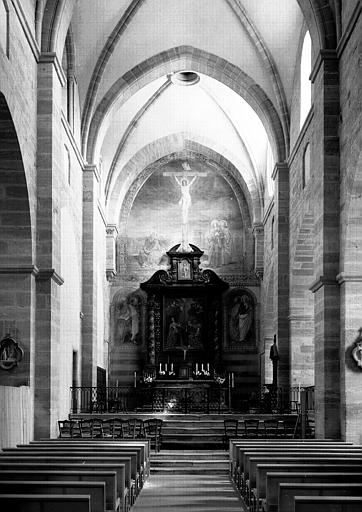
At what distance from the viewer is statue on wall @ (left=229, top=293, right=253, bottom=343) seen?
34875 millimetres

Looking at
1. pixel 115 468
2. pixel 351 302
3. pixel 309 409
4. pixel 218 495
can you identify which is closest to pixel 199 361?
pixel 309 409

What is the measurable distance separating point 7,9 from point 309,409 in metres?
12.1

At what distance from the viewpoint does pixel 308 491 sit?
28.4 feet

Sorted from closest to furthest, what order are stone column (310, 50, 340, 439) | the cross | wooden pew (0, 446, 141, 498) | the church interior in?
1. wooden pew (0, 446, 141, 498)
2. the church interior
3. stone column (310, 50, 340, 439)
4. the cross

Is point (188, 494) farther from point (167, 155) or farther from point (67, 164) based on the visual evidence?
point (167, 155)

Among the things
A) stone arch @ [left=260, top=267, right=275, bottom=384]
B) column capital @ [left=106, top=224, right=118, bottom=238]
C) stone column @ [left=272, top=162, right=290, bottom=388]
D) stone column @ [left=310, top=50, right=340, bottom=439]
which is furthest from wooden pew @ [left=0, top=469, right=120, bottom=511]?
column capital @ [left=106, top=224, right=118, bottom=238]

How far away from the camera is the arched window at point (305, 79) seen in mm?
24266

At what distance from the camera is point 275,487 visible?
9.71m

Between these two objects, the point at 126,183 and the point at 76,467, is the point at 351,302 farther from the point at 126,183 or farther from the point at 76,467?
the point at 126,183

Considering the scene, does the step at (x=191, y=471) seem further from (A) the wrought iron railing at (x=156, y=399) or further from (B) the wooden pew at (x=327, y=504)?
(B) the wooden pew at (x=327, y=504)

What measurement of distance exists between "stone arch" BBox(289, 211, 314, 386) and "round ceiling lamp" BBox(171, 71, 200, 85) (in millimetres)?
8603

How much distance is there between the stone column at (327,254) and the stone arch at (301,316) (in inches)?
259

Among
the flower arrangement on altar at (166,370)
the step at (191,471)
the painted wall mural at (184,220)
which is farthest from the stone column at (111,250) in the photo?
the step at (191,471)

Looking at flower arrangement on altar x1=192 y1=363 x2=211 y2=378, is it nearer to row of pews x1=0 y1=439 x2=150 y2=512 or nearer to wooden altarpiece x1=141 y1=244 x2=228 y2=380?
wooden altarpiece x1=141 y1=244 x2=228 y2=380
